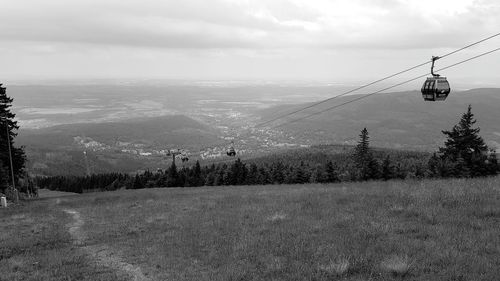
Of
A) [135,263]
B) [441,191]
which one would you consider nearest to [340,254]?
[135,263]

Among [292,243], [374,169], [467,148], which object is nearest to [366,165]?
[374,169]

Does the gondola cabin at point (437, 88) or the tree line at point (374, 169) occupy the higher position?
the gondola cabin at point (437, 88)

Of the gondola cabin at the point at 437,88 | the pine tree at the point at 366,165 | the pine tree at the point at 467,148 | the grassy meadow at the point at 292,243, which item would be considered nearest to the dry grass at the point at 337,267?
the grassy meadow at the point at 292,243

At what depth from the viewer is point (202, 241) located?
14.3 m

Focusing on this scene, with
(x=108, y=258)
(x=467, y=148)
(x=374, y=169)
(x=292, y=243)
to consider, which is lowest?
(x=374, y=169)

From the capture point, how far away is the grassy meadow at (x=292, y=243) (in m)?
9.81

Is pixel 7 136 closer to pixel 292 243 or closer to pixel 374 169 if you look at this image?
pixel 292 243

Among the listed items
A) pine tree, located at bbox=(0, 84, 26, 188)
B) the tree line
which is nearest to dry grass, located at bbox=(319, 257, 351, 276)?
the tree line

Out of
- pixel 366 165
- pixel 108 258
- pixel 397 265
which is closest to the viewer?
pixel 397 265

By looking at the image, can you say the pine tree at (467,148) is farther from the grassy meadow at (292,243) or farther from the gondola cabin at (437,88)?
the grassy meadow at (292,243)

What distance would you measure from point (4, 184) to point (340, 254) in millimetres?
49605

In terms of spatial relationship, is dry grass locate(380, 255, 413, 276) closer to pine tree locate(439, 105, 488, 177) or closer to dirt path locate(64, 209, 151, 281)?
dirt path locate(64, 209, 151, 281)

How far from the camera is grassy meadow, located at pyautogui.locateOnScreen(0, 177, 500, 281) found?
9.81 meters

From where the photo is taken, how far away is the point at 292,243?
12.6 m
